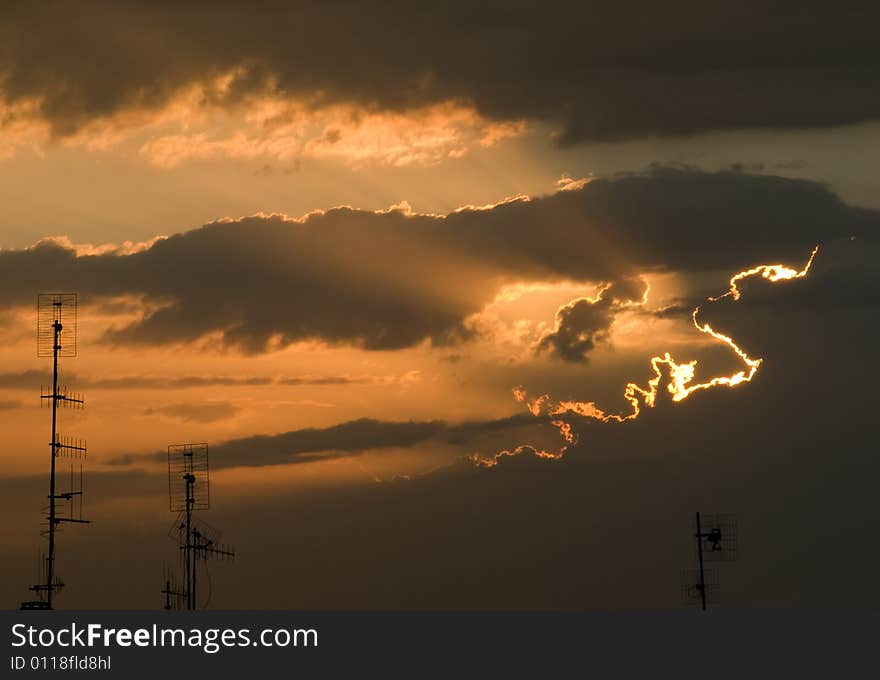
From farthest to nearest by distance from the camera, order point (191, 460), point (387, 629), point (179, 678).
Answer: point (191, 460), point (387, 629), point (179, 678)

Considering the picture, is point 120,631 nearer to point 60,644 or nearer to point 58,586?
point 60,644

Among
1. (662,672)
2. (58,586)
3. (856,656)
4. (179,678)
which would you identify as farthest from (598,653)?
(58,586)

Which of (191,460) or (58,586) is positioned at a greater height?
(191,460)

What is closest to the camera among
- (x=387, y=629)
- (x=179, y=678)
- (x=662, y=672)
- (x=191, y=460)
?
(x=179, y=678)

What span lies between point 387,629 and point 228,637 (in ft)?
39.5

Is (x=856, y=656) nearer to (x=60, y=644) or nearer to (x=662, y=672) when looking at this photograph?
(x=662, y=672)

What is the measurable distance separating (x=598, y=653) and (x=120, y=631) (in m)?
28.0

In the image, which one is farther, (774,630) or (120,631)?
(774,630)

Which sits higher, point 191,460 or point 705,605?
point 191,460

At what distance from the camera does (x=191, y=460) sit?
496ft

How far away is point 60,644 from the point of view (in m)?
107

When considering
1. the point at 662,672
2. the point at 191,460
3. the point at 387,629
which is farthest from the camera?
the point at 191,460

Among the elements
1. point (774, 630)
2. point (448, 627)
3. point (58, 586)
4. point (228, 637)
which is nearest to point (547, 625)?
point (448, 627)

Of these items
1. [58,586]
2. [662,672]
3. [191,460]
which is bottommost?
[662,672]
